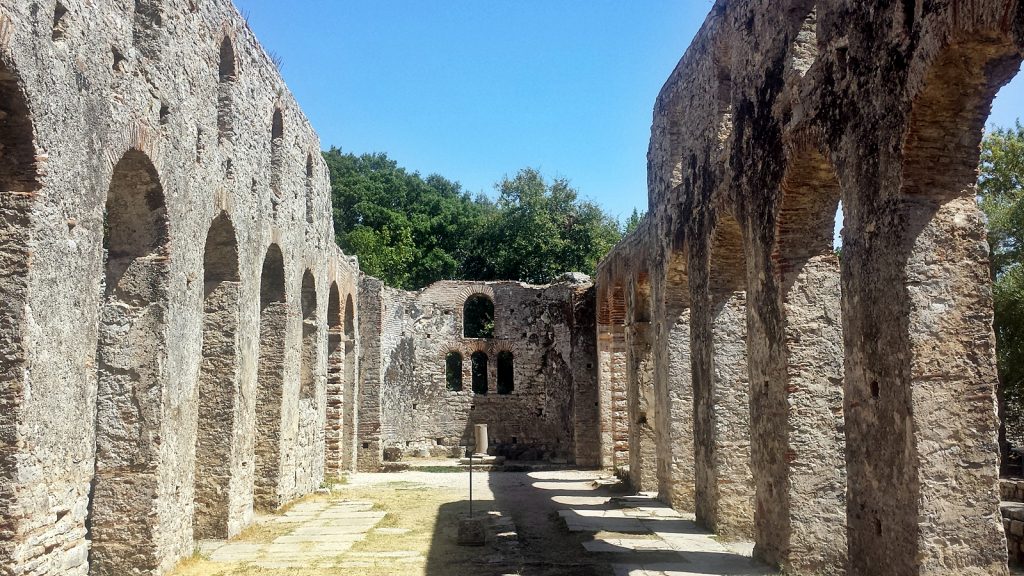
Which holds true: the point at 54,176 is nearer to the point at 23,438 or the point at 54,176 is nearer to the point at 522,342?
the point at 23,438

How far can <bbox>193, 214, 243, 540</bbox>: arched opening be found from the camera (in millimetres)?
10148

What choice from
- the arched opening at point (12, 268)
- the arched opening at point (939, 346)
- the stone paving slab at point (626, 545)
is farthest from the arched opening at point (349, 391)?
the arched opening at point (939, 346)

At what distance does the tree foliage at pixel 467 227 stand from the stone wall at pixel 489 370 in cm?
946

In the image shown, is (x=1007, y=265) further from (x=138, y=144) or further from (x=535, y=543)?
(x=138, y=144)

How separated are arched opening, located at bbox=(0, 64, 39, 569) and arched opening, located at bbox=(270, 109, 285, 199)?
694 cm

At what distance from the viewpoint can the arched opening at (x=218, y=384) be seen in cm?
1015

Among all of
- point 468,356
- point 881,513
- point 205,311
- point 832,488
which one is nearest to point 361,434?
point 468,356

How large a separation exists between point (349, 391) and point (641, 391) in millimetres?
6556

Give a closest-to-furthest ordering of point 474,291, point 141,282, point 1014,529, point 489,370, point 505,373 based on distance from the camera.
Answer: point 141,282
point 1014,529
point 489,370
point 474,291
point 505,373

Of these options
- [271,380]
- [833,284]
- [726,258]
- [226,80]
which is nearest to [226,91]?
[226,80]

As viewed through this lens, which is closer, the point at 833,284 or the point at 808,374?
the point at 808,374

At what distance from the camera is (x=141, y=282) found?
8320 mm

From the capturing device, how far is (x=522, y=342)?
24.2 m

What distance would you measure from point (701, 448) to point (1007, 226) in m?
13.1
